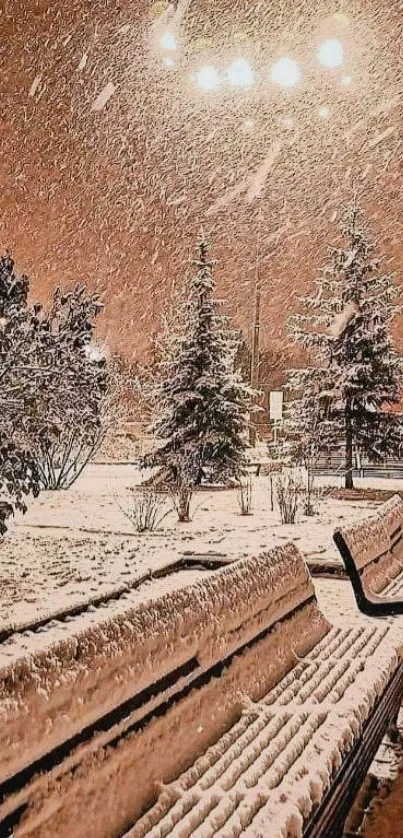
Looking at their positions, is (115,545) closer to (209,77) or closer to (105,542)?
(105,542)

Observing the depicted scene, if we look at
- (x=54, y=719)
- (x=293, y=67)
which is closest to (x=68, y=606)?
(x=54, y=719)

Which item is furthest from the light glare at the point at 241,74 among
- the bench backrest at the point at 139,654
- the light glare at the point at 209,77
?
the bench backrest at the point at 139,654

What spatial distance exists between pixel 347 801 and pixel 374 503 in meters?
17.9

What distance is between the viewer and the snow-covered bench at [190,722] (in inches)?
79.6

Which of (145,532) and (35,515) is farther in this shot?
(35,515)

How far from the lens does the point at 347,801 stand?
3.07m

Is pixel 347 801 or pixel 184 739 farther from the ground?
pixel 184 739

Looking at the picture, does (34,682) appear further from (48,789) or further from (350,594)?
(350,594)

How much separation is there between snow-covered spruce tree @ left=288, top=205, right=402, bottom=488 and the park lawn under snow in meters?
5.29

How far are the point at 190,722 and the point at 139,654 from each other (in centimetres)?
45

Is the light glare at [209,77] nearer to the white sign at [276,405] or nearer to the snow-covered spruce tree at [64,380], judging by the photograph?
the snow-covered spruce tree at [64,380]

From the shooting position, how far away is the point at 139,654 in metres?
2.53

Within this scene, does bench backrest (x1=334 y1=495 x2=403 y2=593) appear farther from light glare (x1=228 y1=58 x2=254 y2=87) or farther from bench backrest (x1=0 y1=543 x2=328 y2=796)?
light glare (x1=228 y1=58 x2=254 y2=87)

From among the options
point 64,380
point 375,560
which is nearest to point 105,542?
point 64,380
